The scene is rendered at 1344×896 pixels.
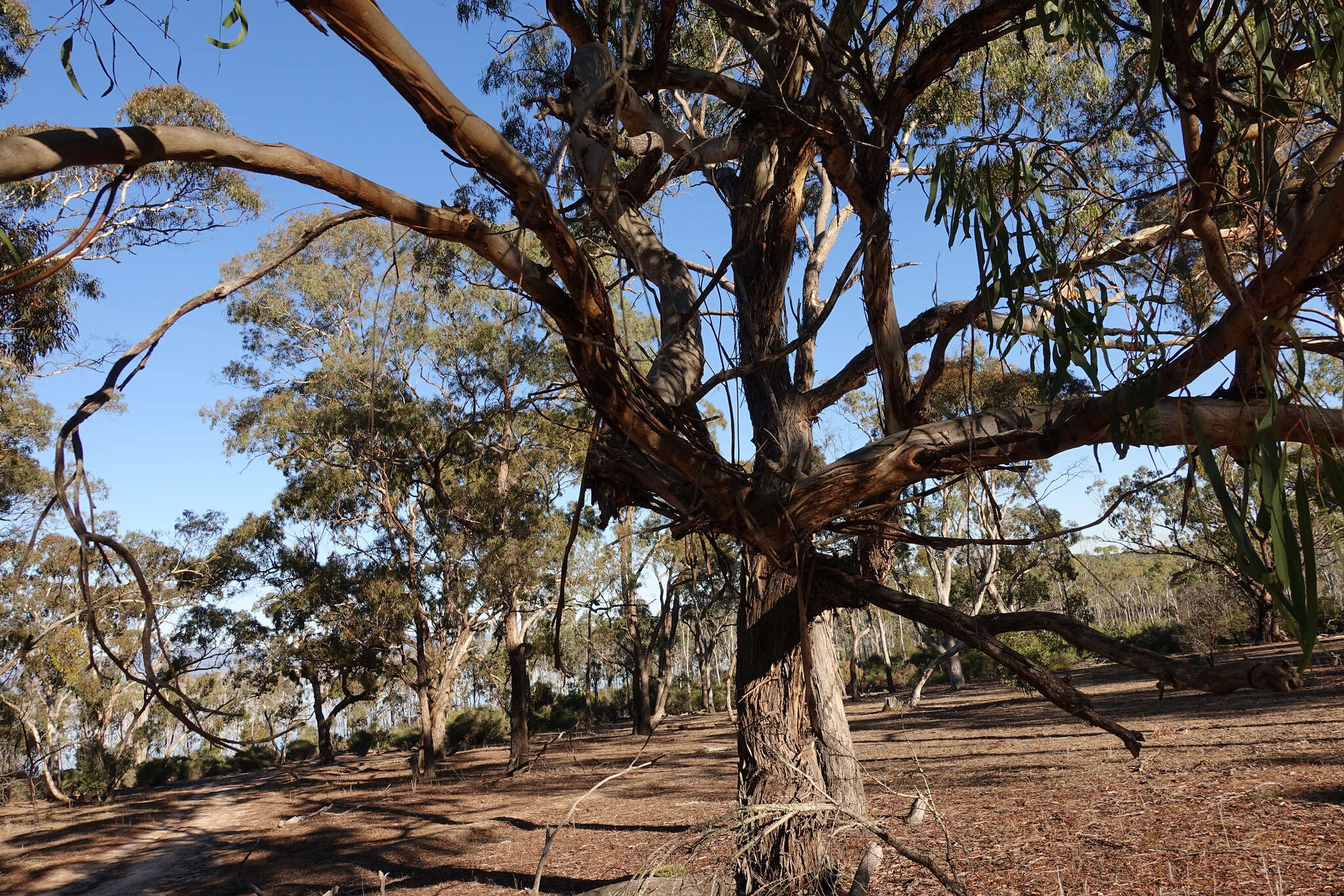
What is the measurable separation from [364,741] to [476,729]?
5.83m

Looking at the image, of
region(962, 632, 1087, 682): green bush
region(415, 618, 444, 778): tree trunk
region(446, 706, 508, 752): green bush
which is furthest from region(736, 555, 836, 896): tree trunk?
region(446, 706, 508, 752): green bush

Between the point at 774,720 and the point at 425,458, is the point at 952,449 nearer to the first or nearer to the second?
the point at 774,720

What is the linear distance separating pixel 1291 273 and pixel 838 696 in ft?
8.94

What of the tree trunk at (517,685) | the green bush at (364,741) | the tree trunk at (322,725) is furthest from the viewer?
the green bush at (364,741)

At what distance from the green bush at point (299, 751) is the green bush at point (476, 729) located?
745cm

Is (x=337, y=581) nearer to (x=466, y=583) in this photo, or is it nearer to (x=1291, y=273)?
(x=466, y=583)

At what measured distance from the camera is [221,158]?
4.08 feet

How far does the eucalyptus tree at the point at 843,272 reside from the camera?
151cm

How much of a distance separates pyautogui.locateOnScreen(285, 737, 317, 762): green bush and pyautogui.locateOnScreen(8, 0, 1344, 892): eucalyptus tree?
30612mm

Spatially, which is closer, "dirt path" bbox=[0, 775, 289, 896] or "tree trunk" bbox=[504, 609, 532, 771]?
"dirt path" bbox=[0, 775, 289, 896]

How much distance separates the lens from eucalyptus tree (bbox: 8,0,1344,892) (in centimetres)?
151

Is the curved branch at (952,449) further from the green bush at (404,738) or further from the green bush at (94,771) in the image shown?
the green bush at (404,738)

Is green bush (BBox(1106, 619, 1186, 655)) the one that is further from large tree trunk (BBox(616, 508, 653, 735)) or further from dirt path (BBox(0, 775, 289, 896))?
dirt path (BBox(0, 775, 289, 896))

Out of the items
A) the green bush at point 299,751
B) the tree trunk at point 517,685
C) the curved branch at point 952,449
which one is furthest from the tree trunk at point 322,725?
the curved branch at point 952,449
